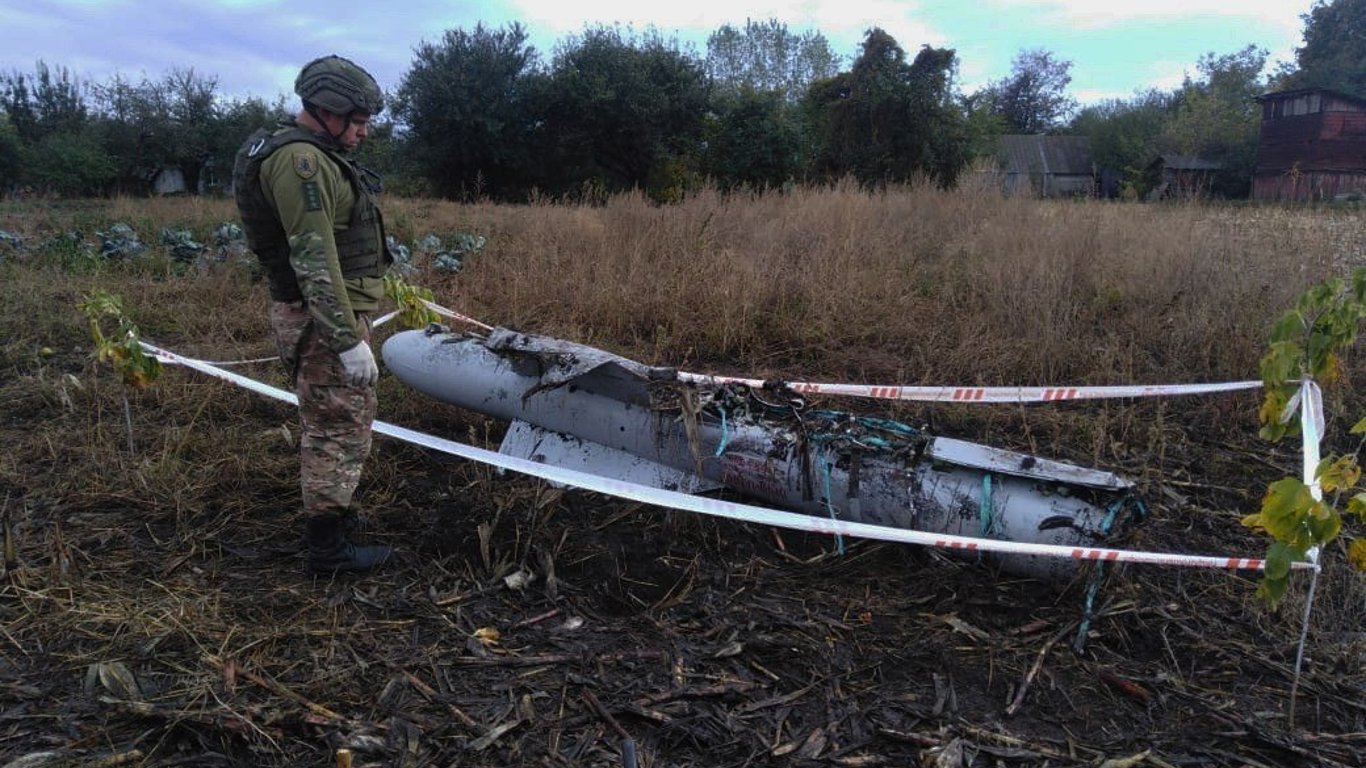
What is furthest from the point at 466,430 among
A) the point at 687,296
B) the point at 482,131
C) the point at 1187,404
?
the point at 482,131

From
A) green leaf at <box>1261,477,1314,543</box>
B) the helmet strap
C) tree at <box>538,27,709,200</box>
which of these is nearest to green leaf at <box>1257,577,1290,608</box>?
green leaf at <box>1261,477,1314,543</box>

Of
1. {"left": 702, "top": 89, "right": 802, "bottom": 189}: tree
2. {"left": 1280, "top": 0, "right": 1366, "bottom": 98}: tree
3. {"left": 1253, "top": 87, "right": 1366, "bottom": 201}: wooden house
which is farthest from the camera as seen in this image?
{"left": 1280, "top": 0, "right": 1366, "bottom": 98}: tree

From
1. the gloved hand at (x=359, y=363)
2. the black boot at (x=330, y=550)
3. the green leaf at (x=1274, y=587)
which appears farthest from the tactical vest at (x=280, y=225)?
the green leaf at (x=1274, y=587)

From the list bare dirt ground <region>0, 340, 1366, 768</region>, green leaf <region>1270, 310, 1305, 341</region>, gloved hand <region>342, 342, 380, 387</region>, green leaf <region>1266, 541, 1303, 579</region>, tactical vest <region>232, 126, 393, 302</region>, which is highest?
tactical vest <region>232, 126, 393, 302</region>

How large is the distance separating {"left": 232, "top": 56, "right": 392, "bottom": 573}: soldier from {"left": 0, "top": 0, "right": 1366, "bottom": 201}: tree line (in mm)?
8573

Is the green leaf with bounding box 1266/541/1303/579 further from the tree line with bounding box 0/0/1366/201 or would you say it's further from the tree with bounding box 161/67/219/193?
the tree with bounding box 161/67/219/193

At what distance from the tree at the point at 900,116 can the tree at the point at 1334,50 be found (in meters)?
37.9

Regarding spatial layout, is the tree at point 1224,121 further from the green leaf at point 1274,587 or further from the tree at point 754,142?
the green leaf at point 1274,587

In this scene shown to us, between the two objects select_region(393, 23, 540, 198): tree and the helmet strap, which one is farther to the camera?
select_region(393, 23, 540, 198): tree

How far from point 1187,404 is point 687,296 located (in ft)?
11.9

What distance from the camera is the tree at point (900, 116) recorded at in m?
16.7

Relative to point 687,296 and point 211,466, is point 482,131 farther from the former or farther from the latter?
point 211,466

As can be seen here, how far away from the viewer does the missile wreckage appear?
126 inches

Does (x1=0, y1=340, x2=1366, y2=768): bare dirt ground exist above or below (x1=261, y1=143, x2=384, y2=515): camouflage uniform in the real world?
below
